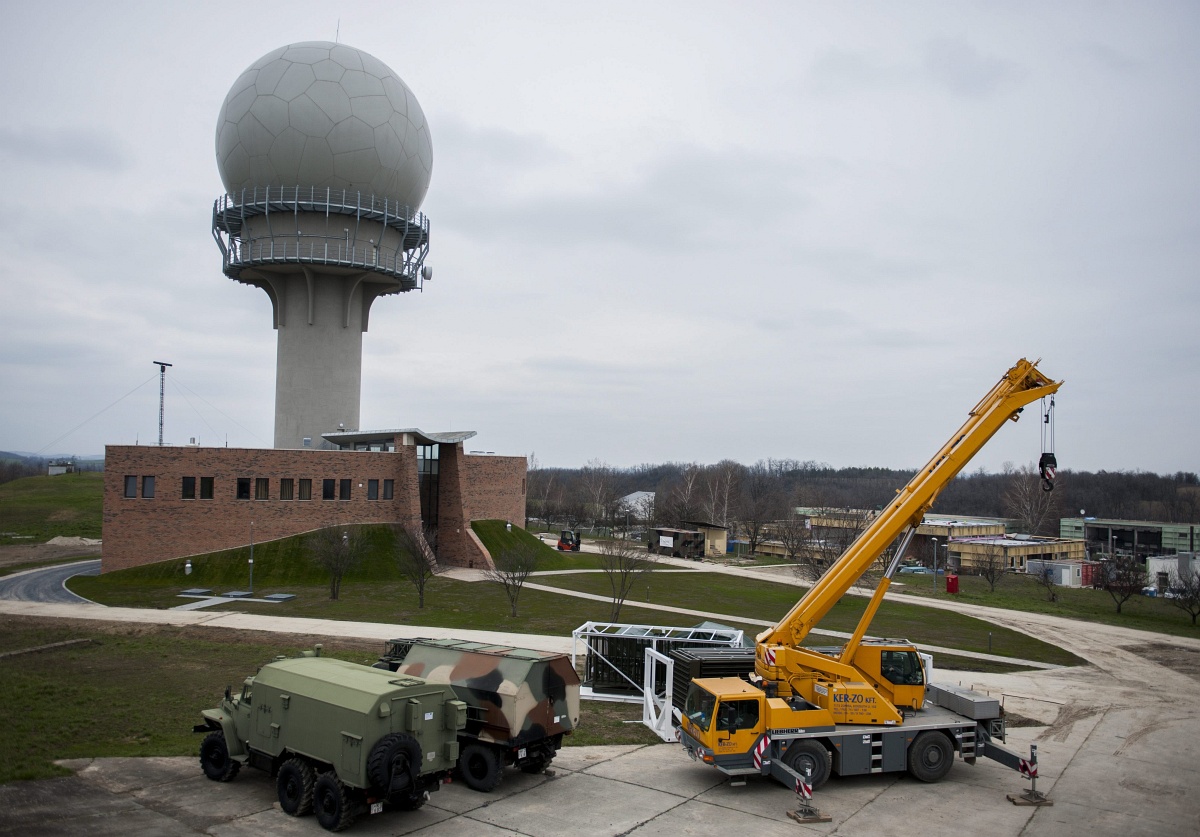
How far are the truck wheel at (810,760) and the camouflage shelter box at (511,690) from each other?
3.93 m

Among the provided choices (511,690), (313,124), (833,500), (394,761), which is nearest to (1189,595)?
(511,690)

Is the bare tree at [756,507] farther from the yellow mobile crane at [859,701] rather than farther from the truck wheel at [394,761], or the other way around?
the truck wheel at [394,761]

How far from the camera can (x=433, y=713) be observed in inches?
518

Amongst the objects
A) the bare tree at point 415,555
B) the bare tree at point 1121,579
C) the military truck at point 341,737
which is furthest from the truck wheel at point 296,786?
the bare tree at point 1121,579

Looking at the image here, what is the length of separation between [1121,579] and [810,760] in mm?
38728

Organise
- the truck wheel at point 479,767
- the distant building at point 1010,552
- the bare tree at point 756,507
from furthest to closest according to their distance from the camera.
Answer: the bare tree at point 756,507 < the distant building at point 1010,552 < the truck wheel at point 479,767

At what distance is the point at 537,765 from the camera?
15406 millimetres

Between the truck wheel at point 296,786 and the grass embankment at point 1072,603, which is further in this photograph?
the grass embankment at point 1072,603

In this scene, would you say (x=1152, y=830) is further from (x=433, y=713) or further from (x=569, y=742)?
(x=433, y=713)

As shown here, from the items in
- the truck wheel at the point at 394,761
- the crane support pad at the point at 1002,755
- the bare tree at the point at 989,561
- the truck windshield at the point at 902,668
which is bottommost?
the bare tree at the point at 989,561

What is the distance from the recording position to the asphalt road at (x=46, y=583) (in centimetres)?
3620

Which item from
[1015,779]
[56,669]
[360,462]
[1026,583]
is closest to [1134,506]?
[1026,583]

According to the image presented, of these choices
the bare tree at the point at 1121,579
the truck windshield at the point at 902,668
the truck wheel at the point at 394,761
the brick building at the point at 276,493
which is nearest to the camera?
the truck wheel at the point at 394,761

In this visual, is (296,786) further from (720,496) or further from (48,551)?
(720,496)
